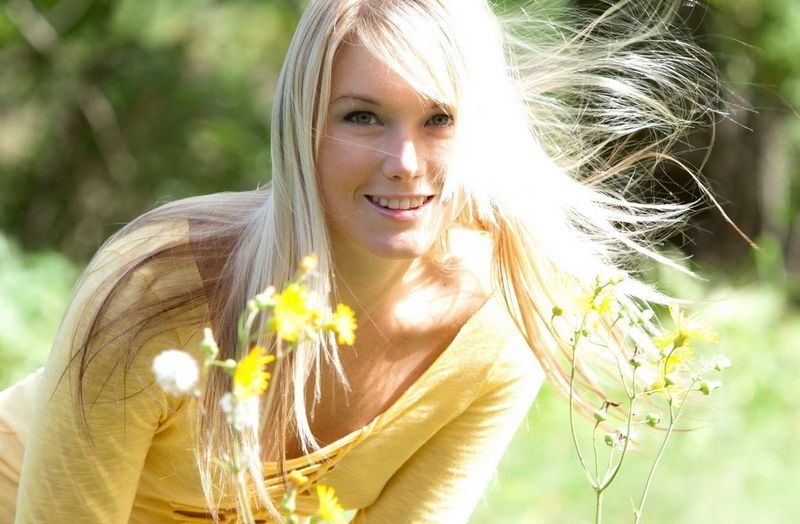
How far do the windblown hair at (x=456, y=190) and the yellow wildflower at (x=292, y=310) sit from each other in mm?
627

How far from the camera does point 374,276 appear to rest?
6.98 feet

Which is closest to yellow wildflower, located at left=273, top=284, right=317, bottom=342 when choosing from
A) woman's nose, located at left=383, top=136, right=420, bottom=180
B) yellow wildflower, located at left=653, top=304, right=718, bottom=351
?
yellow wildflower, located at left=653, top=304, right=718, bottom=351

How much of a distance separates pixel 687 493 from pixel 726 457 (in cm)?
35

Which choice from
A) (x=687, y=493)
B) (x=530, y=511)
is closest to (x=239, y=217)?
(x=530, y=511)

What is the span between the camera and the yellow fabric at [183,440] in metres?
1.93

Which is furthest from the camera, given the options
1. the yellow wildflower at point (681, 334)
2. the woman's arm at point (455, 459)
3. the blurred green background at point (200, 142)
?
the blurred green background at point (200, 142)

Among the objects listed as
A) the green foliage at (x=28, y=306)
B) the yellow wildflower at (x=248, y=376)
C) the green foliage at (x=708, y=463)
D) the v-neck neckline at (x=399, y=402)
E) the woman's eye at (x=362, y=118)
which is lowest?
the green foliage at (x=708, y=463)

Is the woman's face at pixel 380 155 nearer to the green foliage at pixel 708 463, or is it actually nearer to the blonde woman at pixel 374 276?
the blonde woman at pixel 374 276

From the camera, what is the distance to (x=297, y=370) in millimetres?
1761

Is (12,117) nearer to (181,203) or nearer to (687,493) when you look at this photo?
(687,493)

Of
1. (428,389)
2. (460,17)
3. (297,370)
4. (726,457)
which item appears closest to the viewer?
(297,370)

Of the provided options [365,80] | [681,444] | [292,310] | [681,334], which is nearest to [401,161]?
[365,80]

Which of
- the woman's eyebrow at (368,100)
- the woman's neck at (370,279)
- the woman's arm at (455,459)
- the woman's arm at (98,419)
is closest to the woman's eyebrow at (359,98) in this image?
the woman's eyebrow at (368,100)

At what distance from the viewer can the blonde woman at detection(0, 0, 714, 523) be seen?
5.98 feet
